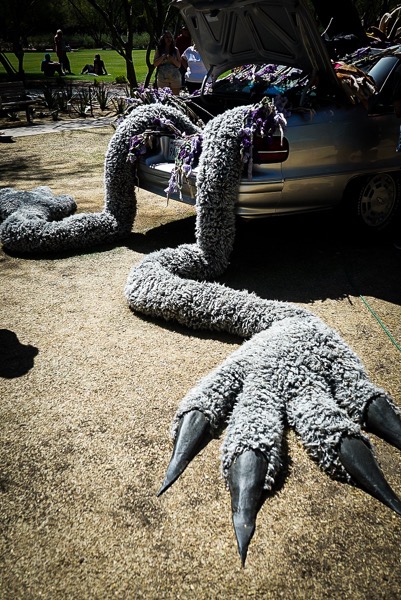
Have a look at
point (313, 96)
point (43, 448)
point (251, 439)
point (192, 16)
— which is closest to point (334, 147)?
point (313, 96)

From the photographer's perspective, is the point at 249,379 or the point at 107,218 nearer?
the point at 249,379

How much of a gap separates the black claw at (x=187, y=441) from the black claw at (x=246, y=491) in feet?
0.74

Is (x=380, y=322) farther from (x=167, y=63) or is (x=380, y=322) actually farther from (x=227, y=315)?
(x=167, y=63)

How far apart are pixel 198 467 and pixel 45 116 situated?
12.3 meters

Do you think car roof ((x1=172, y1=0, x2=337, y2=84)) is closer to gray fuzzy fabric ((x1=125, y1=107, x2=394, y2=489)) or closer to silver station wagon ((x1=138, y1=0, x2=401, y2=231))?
silver station wagon ((x1=138, y1=0, x2=401, y2=231))

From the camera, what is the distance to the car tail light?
3773mm

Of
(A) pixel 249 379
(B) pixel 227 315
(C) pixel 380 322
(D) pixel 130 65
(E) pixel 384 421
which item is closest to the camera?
(E) pixel 384 421

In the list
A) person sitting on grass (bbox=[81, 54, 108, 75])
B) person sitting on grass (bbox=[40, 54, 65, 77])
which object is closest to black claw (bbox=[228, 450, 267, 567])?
person sitting on grass (bbox=[81, 54, 108, 75])

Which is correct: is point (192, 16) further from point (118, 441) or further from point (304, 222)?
point (118, 441)

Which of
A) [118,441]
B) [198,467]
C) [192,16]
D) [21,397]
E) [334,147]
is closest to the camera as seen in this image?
[198,467]

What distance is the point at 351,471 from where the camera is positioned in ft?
6.67

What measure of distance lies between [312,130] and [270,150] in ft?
1.29

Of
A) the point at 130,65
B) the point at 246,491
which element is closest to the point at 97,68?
the point at 130,65

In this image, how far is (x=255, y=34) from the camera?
15.6 feet
